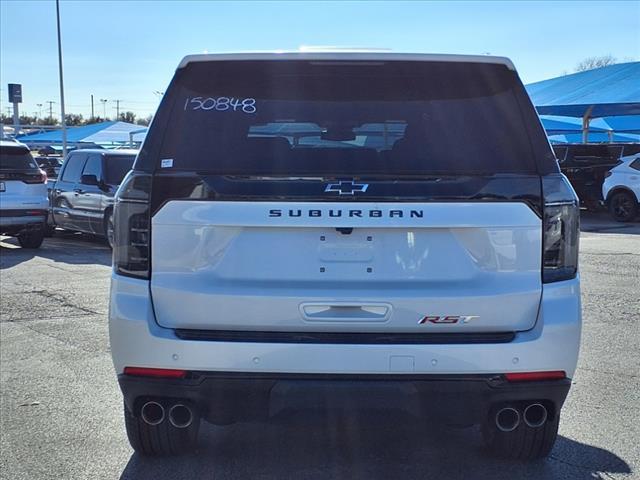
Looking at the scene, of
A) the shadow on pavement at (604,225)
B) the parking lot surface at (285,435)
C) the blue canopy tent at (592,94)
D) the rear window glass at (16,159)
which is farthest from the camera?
the blue canopy tent at (592,94)

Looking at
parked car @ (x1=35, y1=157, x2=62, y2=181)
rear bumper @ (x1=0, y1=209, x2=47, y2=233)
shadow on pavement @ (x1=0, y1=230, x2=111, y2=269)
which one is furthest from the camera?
parked car @ (x1=35, y1=157, x2=62, y2=181)

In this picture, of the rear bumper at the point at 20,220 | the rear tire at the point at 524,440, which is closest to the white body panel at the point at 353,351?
the rear tire at the point at 524,440

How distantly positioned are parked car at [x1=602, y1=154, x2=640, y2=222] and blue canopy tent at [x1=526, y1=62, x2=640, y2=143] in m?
5.00

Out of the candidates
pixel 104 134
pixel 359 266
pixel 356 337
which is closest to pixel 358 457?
pixel 356 337

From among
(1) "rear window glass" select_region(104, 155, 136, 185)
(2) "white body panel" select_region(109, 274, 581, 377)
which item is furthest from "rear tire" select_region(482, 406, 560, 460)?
(1) "rear window glass" select_region(104, 155, 136, 185)

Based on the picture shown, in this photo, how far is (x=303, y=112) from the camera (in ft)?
11.7

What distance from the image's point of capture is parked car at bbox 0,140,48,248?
525 inches

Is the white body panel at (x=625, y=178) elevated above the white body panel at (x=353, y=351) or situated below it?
above

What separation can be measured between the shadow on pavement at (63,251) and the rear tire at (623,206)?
473 inches

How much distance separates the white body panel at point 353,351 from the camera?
3.24 meters

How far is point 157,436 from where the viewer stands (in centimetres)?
393

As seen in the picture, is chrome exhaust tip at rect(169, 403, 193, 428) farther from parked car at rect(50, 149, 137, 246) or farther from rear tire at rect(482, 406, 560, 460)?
parked car at rect(50, 149, 137, 246)

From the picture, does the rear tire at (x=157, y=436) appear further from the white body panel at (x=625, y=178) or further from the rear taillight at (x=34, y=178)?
the white body panel at (x=625, y=178)

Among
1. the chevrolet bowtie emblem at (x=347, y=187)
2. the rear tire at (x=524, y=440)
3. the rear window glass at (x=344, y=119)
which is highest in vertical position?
the rear window glass at (x=344, y=119)
